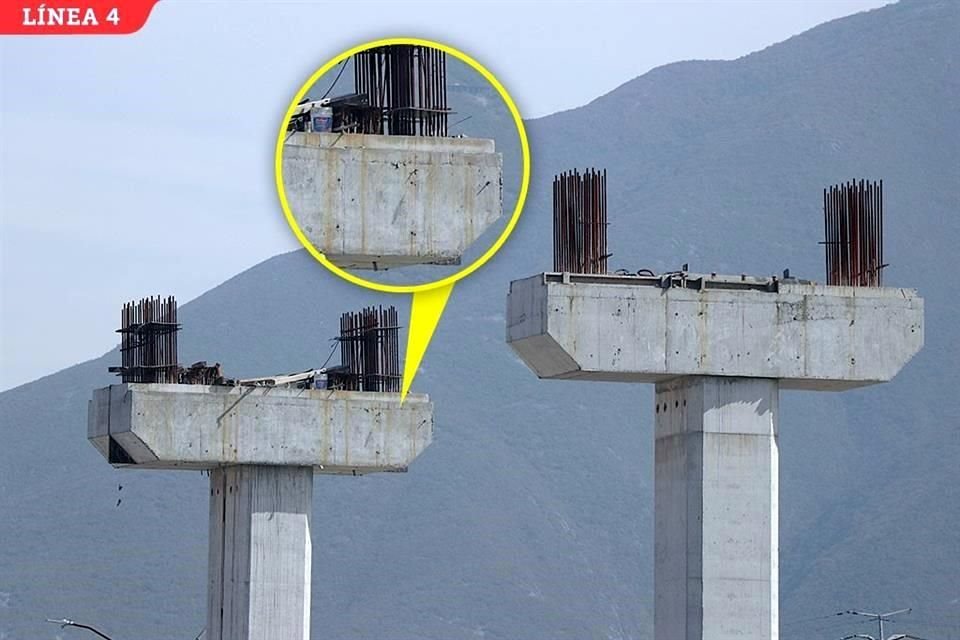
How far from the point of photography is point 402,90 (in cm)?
3494

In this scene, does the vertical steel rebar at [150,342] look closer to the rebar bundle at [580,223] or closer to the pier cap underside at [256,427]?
the pier cap underside at [256,427]

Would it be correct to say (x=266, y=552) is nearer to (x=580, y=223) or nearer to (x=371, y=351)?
(x=371, y=351)

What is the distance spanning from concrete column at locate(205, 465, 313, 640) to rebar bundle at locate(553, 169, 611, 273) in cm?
1423

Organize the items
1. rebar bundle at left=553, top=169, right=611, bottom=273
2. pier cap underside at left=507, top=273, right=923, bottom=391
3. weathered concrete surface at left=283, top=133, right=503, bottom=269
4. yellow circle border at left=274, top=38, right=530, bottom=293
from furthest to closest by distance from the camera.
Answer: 1. rebar bundle at left=553, top=169, right=611, bottom=273
2. pier cap underside at left=507, top=273, right=923, bottom=391
3. weathered concrete surface at left=283, top=133, right=503, bottom=269
4. yellow circle border at left=274, top=38, right=530, bottom=293

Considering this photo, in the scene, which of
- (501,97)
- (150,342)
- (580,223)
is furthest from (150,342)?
(501,97)

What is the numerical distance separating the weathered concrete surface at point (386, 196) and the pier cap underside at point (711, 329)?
209 cm

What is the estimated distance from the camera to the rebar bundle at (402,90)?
32969 millimetres

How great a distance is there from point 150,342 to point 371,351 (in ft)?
16.0

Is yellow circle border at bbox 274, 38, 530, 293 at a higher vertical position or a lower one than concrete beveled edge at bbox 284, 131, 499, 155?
lower

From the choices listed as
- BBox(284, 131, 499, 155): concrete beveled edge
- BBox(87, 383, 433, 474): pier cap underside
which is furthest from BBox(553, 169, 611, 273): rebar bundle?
BBox(87, 383, 433, 474): pier cap underside

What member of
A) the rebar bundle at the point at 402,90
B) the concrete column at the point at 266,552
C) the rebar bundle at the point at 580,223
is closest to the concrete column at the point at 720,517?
the rebar bundle at the point at 580,223

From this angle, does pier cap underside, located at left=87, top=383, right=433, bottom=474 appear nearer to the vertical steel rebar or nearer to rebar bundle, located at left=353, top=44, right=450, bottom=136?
the vertical steel rebar

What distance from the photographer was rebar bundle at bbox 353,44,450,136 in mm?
32969

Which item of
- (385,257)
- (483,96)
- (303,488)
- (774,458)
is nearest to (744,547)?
(774,458)
